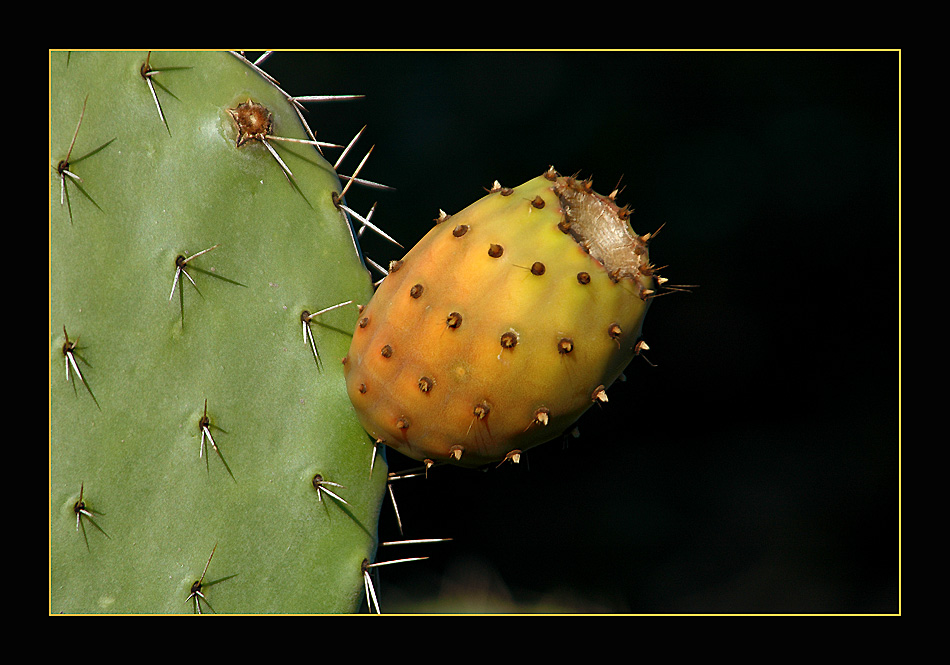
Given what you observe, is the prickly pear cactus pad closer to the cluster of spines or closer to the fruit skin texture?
the cluster of spines

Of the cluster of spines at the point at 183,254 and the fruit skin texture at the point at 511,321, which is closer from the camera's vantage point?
the fruit skin texture at the point at 511,321

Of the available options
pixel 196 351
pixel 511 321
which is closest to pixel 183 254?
pixel 196 351

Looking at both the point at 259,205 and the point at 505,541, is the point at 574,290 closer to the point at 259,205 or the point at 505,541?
the point at 259,205

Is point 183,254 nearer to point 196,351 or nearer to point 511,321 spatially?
point 196,351

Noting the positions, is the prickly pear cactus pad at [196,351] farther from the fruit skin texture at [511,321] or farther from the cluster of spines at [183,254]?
the fruit skin texture at [511,321]

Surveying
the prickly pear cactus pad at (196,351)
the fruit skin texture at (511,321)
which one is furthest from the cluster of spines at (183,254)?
the fruit skin texture at (511,321)

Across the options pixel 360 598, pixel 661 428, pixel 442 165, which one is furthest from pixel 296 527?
pixel 661 428
